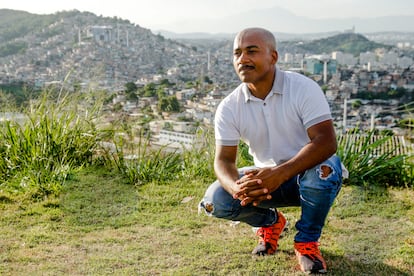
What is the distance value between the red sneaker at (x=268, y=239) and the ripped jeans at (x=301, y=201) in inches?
1.4

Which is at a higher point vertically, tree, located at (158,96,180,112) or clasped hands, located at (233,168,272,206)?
clasped hands, located at (233,168,272,206)

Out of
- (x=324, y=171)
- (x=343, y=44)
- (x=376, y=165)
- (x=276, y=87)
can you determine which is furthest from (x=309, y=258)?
(x=343, y=44)

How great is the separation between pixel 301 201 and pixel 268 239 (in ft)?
1.12

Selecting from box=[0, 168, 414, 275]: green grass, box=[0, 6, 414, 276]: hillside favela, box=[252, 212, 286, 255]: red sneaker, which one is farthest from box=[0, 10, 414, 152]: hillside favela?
box=[252, 212, 286, 255]: red sneaker

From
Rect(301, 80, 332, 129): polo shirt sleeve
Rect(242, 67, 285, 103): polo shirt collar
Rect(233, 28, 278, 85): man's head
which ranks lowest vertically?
Rect(301, 80, 332, 129): polo shirt sleeve

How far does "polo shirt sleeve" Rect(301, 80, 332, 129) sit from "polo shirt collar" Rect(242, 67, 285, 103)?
12 cm

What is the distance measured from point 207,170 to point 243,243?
59.2 inches

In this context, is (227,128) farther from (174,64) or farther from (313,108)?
(174,64)

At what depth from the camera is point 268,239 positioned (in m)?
2.46

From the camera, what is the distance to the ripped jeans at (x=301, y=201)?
7.03 ft

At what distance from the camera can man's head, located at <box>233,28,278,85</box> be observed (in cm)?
226

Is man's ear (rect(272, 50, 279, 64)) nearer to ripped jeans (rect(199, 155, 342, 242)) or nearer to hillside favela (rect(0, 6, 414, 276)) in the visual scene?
hillside favela (rect(0, 6, 414, 276))

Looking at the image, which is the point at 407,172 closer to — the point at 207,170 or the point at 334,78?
the point at 207,170

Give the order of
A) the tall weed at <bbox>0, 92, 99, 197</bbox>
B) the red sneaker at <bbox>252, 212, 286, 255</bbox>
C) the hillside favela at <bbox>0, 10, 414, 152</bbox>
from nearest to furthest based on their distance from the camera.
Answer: the red sneaker at <bbox>252, 212, 286, 255</bbox>, the tall weed at <bbox>0, 92, 99, 197</bbox>, the hillside favela at <bbox>0, 10, 414, 152</bbox>
